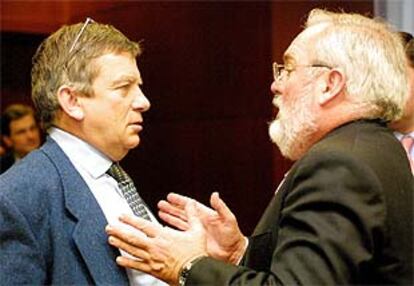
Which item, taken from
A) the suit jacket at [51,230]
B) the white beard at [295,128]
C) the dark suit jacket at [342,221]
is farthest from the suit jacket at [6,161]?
the dark suit jacket at [342,221]

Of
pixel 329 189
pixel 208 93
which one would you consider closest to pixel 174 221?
pixel 329 189

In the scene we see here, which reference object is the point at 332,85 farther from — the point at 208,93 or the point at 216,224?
the point at 208,93

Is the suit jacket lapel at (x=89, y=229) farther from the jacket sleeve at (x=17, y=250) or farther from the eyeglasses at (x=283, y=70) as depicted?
the eyeglasses at (x=283, y=70)

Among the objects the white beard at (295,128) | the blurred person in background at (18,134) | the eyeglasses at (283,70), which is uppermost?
the eyeglasses at (283,70)

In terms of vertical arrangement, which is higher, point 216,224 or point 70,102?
point 70,102

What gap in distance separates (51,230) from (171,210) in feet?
1.14

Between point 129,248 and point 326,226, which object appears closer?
point 326,226

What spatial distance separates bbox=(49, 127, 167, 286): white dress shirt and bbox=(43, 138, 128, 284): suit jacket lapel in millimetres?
35

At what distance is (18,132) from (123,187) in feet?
7.34

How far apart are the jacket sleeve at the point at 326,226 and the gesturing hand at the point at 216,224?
44cm

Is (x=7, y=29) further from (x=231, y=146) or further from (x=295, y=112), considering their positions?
(x=295, y=112)

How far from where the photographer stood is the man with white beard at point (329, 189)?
1.24m

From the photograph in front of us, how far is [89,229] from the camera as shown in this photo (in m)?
1.56

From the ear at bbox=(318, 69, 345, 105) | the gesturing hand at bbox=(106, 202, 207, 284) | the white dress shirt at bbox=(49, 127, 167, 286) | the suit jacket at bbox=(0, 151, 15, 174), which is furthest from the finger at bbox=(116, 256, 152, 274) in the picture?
the suit jacket at bbox=(0, 151, 15, 174)
